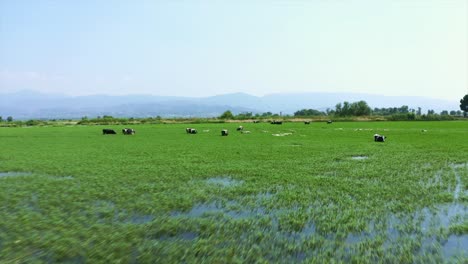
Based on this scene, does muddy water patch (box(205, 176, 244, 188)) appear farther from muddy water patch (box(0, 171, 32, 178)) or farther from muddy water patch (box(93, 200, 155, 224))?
muddy water patch (box(0, 171, 32, 178))

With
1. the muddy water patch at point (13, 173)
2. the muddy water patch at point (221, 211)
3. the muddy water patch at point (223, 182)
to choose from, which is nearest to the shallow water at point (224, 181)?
the muddy water patch at point (223, 182)

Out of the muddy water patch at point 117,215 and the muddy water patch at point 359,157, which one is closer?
the muddy water patch at point 117,215

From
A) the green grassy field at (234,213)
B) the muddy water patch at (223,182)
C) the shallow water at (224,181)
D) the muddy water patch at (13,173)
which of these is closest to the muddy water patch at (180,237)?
the green grassy field at (234,213)

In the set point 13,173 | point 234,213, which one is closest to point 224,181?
point 234,213

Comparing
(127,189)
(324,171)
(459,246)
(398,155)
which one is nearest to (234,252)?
(459,246)

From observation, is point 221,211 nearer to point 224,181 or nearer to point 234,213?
point 234,213

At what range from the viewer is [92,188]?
31.1 feet

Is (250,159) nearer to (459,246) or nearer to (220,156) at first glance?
(220,156)

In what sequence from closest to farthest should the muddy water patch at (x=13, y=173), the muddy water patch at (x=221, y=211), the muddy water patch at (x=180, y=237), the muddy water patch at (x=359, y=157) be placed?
the muddy water patch at (x=180, y=237) → the muddy water patch at (x=221, y=211) → the muddy water patch at (x=13, y=173) → the muddy water patch at (x=359, y=157)

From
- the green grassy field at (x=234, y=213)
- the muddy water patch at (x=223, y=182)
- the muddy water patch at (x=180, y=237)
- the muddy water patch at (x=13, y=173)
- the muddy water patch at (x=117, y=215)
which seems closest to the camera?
the green grassy field at (x=234, y=213)

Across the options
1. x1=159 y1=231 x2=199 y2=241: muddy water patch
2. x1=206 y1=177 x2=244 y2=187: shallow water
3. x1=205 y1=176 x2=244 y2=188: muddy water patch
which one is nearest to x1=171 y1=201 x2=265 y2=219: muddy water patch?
x1=159 y1=231 x2=199 y2=241: muddy water patch

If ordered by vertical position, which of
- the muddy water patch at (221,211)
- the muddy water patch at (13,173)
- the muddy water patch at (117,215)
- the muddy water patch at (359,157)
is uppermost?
the muddy water patch at (13,173)

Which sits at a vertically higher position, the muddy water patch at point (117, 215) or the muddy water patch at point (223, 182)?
the muddy water patch at point (117, 215)

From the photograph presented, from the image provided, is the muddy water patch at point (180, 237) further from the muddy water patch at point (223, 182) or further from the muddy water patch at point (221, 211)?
the muddy water patch at point (223, 182)
